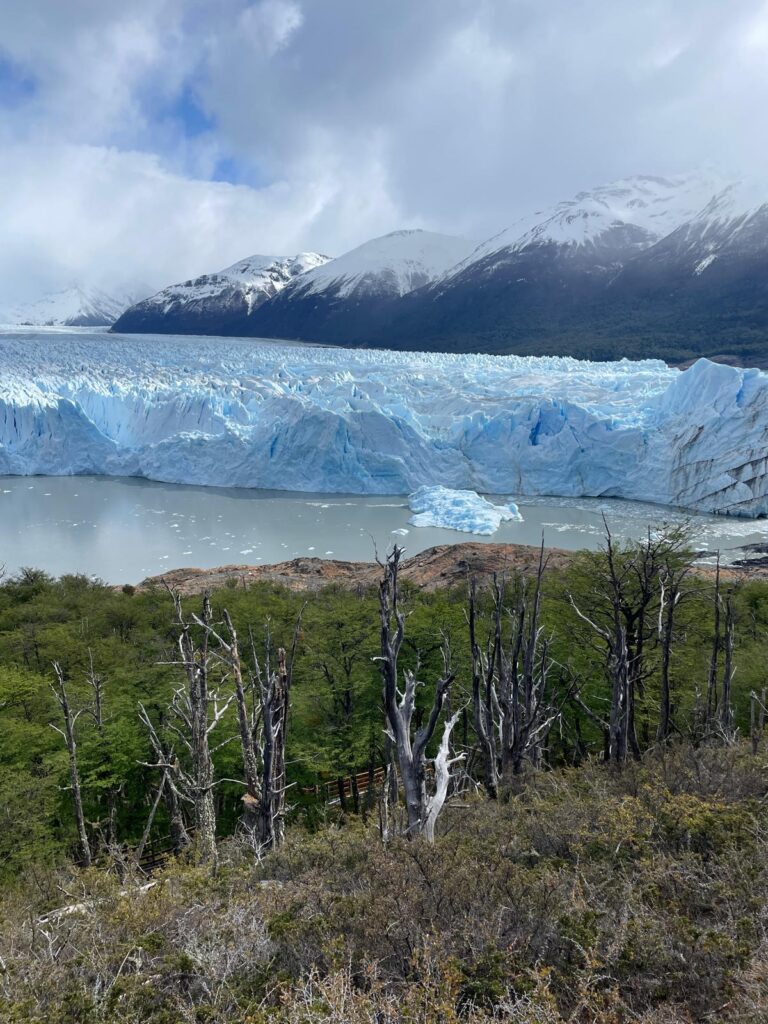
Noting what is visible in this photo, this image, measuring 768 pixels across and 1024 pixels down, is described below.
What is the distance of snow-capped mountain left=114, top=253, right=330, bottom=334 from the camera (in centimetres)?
8625

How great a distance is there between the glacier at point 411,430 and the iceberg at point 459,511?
2396mm

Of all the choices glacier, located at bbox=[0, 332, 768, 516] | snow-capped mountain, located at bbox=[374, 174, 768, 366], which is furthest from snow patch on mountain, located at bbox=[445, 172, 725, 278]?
glacier, located at bbox=[0, 332, 768, 516]

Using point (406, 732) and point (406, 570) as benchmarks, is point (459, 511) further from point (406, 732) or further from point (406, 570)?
point (406, 732)

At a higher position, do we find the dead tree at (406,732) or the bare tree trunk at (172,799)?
the dead tree at (406,732)

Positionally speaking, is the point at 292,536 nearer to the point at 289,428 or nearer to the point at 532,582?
the point at 289,428

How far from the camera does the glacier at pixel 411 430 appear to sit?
69.9 feet

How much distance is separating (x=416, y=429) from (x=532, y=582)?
1323 cm

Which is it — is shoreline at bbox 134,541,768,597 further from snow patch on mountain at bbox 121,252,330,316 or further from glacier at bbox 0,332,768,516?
snow patch on mountain at bbox 121,252,330,316

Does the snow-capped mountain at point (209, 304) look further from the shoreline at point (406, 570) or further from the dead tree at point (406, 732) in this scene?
A: the dead tree at point (406, 732)

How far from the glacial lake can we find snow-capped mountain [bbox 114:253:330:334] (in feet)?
217

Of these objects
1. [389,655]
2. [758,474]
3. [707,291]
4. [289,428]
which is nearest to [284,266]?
[707,291]

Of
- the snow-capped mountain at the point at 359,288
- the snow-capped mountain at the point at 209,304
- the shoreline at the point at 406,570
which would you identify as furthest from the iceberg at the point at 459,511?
the snow-capped mountain at the point at 209,304

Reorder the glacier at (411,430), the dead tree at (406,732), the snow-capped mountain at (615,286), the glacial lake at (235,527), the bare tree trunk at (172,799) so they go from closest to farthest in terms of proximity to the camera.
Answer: the dead tree at (406,732), the bare tree trunk at (172,799), the glacial lake at (235,527), the glacier at (411,430), the snow-capped mountain at (615,286)

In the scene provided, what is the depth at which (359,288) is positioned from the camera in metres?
84.1
